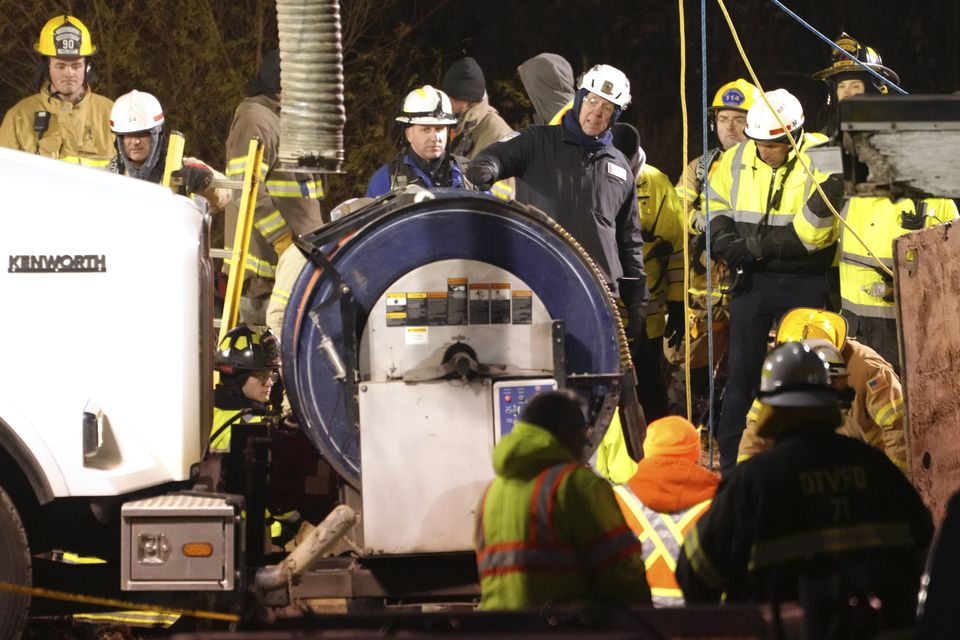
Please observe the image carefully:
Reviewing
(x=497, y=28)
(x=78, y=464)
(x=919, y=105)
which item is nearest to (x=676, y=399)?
(x=78, y=464)

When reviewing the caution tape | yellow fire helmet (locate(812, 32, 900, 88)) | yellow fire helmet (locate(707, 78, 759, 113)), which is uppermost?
yellow fire helmet (locate(812, 32, 900, 88))

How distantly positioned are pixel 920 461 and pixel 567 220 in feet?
8.85

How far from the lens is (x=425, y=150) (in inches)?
397

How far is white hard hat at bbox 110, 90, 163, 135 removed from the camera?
10094 millimetres

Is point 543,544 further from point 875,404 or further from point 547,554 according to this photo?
point 875,404

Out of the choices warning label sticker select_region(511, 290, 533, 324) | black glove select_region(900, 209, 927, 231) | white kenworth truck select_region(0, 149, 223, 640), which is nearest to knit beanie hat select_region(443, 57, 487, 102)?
black glove select_region(900, 209, 927, 231)

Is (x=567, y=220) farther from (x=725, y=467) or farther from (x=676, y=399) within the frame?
(x=676, y=399)

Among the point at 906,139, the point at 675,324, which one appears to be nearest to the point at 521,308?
the point at 906,139

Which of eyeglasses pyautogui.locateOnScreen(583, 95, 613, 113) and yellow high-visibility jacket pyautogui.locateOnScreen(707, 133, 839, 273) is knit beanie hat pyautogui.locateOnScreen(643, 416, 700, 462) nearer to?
eyeglasses pyautogui.locateOnScreen(583, 95, 613, 113)

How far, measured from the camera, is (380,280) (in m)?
7.24

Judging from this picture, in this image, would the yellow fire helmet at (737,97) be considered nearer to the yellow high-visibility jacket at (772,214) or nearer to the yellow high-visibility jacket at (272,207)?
the yellow high-visibility jacket at (772,214)

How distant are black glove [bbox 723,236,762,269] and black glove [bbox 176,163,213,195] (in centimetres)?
377

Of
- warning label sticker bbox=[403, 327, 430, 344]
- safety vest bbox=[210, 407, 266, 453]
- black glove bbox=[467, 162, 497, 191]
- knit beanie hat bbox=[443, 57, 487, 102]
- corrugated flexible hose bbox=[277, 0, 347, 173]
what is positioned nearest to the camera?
warning label sticker bbox=[403, 327, 430, 344]

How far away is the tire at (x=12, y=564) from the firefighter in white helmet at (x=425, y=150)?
3.76 meters
